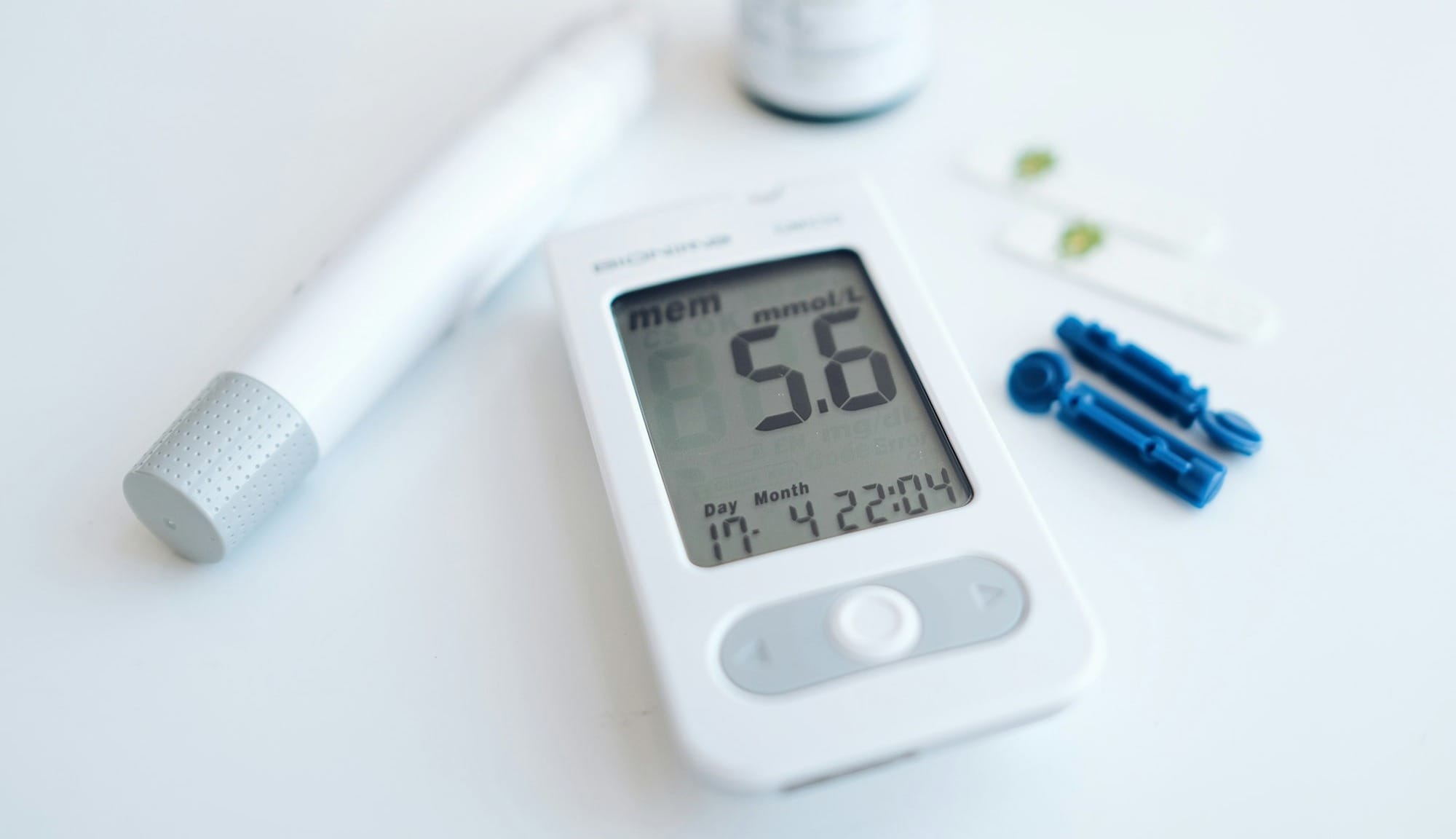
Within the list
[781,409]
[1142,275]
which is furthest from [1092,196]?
[781,409]

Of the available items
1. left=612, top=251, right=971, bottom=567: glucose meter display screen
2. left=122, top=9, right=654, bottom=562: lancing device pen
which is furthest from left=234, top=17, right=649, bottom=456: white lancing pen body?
left=612, top=251, right=971, bottom=567: glucose meter display screen

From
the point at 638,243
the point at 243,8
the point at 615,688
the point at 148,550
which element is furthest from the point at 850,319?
the point at 243,8

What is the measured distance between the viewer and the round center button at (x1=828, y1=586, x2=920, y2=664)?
530 mm

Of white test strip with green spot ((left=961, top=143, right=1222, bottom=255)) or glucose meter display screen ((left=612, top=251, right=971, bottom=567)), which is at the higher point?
white test strip with green spot ((left=961, top=143, right=1222, bottom=255))

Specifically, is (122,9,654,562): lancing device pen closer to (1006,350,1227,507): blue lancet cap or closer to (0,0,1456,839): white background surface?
(0,0,1456,839): white background surface

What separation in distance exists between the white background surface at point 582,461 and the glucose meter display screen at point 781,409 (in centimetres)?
7

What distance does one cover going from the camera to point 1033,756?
0.56 meters

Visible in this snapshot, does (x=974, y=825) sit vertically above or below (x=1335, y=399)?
below

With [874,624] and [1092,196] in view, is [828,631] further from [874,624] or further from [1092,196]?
[1092,196]

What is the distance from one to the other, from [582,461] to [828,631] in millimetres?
211

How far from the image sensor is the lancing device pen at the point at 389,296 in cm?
62

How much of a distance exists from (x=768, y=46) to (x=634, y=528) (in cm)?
43

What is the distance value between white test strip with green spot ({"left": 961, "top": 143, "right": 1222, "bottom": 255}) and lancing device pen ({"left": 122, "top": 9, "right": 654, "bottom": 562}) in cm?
27

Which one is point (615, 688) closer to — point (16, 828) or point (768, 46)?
point (16, 828)
